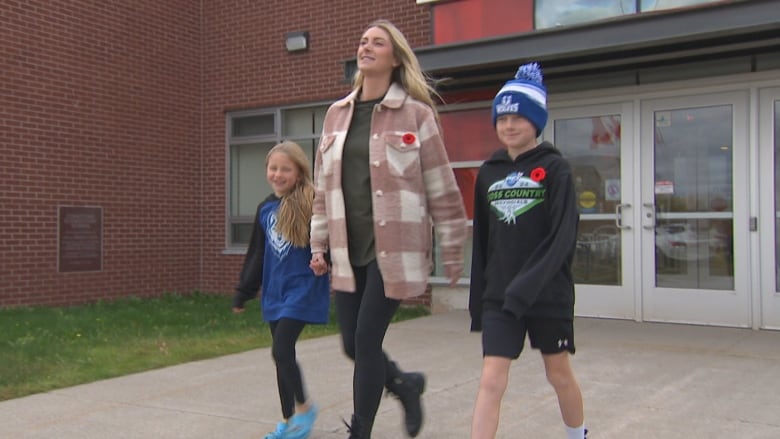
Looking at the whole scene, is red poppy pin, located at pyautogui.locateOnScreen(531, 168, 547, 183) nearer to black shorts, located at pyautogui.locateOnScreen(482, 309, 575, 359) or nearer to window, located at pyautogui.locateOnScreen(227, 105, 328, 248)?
black shorts, located at pyautogui.locateOnScreen(482, 309, 575, 359)

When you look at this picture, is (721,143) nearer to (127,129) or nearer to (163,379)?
(163,379)

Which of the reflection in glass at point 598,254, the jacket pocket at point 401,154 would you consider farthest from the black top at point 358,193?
the reflection in glass at point 598,254

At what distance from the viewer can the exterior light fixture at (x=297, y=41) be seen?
10.7 meters

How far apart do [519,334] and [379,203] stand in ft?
2.68

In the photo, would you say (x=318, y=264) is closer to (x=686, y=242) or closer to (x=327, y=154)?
(x=327, y=154)

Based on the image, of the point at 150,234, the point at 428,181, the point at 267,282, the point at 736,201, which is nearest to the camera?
the point at 428,181

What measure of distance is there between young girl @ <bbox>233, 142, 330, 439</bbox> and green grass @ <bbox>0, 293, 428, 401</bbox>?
7.59 feet

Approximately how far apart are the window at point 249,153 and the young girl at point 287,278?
698 cm

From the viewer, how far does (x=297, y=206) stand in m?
4.07

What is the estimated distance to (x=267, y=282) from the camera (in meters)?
4.16

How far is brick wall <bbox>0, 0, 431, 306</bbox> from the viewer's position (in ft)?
31.9

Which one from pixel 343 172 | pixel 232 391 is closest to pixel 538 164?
pixel 343 172

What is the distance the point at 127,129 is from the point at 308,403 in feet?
25.4

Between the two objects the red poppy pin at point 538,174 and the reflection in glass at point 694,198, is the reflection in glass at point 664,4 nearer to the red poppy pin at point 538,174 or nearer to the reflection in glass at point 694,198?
the reflection in glass at point 694,198
